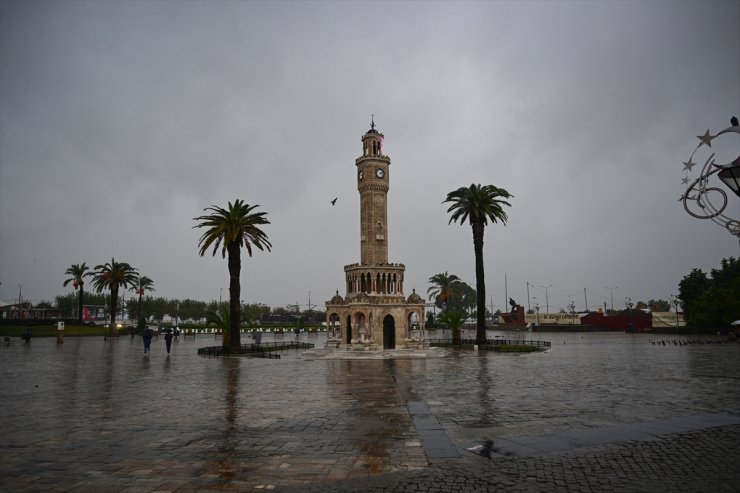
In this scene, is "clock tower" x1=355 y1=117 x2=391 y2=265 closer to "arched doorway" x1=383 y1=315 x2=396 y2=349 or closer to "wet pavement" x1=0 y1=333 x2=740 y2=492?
"arched doorway" x1=383 y1=315 x2=396 y2=349

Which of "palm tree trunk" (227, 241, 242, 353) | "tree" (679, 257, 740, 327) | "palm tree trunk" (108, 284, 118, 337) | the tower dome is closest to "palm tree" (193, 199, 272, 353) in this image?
"palm tree trunk" (227, 241, 242, 353)

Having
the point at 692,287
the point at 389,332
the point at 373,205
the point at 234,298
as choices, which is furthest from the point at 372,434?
the point at 692,287

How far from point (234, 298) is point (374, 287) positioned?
13.9m

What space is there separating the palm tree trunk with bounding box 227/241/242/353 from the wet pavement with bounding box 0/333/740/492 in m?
16.5

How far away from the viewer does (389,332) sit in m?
46.1

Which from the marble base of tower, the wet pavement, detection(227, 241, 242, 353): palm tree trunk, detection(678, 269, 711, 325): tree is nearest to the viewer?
the wet pavement

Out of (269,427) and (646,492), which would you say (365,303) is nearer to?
(269,427)

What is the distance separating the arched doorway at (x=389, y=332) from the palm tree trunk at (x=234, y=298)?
1478 cm

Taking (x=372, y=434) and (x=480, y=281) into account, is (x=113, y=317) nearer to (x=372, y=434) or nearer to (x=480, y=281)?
(x=480, y=281)

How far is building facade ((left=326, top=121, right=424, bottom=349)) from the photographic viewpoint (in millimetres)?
44500

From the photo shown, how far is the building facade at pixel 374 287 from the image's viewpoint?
4450 cm

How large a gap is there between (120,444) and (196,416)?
10.2ft

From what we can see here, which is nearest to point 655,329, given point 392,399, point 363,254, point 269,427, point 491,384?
point 363,254

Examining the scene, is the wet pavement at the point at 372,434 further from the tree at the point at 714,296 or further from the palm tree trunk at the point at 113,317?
the palm tree trunk at the point at 113,317
